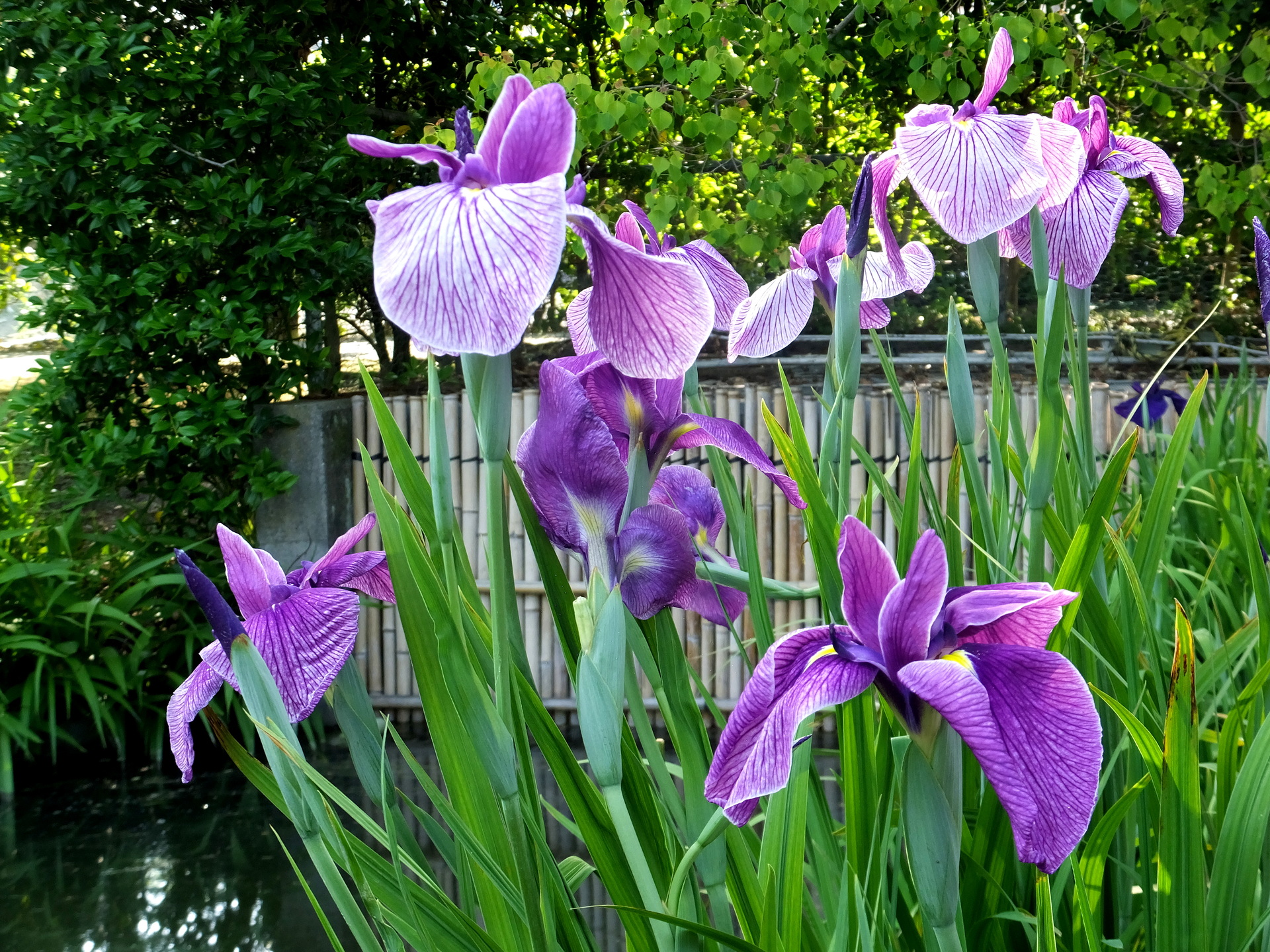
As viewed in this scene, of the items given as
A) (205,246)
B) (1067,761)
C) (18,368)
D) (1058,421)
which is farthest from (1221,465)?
(18,368)

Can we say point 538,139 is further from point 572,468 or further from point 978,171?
point 978,171

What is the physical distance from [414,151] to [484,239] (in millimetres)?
110

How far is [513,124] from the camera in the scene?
1.68 feet

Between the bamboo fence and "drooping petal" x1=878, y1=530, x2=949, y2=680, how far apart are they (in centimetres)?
258

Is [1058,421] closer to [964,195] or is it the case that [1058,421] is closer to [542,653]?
[964,195]

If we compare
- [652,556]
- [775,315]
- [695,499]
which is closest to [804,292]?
[775,315]

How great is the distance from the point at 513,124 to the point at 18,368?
670cm

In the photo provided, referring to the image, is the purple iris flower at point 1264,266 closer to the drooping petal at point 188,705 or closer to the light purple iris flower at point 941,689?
the light purple iris flower at point 941,689

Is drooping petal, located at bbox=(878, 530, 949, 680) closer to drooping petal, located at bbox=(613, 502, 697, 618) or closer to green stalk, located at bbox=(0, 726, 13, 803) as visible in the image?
drooping petal, located at bbox=(613, 502, 697, 618)

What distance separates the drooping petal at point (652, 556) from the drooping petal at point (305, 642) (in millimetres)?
166

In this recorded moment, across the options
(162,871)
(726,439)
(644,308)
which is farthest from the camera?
(162,871)

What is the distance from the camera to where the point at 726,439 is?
65cm

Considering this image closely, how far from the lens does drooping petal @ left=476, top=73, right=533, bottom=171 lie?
525 mm

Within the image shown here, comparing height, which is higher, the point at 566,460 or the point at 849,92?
the point at 849,92
